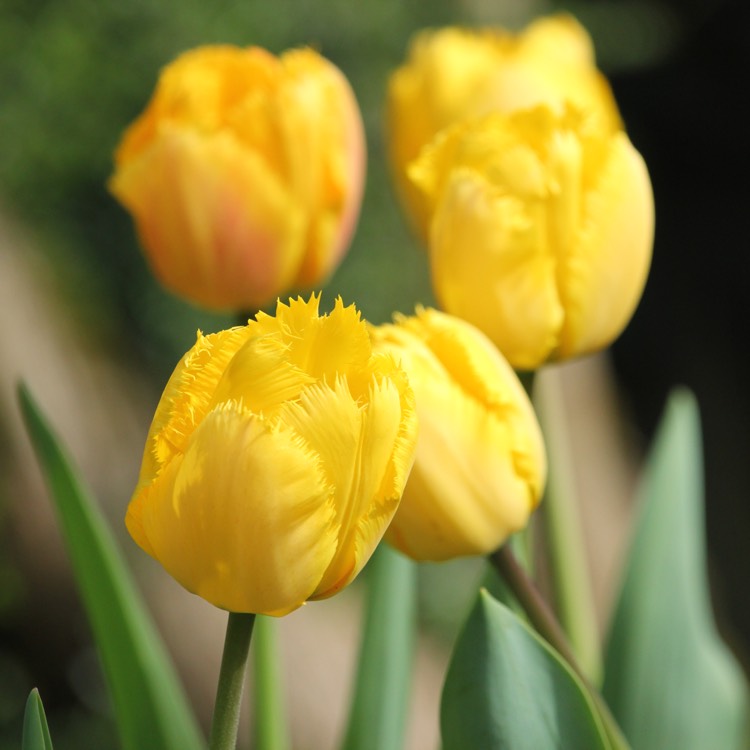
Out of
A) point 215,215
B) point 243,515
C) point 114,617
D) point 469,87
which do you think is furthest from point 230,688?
point 469,87

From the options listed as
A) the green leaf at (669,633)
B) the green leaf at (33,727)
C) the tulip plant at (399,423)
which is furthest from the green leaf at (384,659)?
the green leaf at (33,727)

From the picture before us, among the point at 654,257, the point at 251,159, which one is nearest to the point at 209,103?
the point at 251,159

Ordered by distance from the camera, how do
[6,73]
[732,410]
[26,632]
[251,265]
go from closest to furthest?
1. [251,265]
2. [26,632]
3. [6,73]
4. [732,410]

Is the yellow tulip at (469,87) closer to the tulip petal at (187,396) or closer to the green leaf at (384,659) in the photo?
the green leaf at (384,659)

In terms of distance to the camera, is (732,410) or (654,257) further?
(654,257)

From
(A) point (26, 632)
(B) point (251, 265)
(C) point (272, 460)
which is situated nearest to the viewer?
(C) point (272, 460)

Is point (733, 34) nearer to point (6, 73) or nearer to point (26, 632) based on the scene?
point (6, 73)
